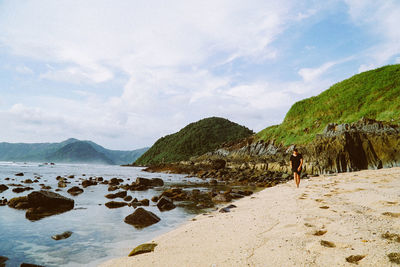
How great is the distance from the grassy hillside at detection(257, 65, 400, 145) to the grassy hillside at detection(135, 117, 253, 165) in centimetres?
5548

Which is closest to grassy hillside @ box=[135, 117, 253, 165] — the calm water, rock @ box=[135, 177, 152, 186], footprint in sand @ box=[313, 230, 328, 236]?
rock @ box=[135, 177, 152, 186]

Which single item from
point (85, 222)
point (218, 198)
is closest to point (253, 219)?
point (85, 222)

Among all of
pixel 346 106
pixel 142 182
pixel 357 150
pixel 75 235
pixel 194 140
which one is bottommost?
pixel 75 235

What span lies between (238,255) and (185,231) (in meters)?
2.47

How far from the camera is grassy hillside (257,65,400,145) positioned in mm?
27763

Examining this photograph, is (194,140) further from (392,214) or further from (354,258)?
(354,258)

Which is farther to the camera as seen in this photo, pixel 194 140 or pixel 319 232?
pixel 194 140

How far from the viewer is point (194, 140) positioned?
108688 mm

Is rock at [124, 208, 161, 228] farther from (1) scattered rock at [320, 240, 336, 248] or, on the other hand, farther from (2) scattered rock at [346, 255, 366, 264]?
(2) scattered rock at [346, 255, 366, 264]

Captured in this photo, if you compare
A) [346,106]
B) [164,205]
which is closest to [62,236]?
[164,205]

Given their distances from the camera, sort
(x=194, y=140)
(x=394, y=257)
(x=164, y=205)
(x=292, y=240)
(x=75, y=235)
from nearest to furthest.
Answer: (x=394, y=257) → (x=292, y=240) → (x=75, y=235) → (x=164, y=205) → (x=194, y=140)

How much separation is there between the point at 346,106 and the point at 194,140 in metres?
78.8

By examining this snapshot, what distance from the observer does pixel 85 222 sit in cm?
764

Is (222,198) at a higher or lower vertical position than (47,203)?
lower
